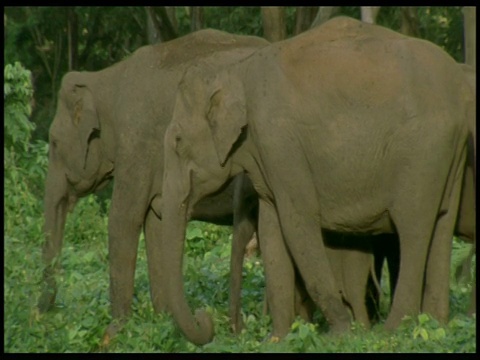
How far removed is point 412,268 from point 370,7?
7484 millimetres

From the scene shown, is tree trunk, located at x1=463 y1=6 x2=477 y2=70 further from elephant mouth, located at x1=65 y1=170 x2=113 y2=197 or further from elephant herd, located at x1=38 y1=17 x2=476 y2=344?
elephant herd, located at x1=38 y1=17 x2=476 y2=344

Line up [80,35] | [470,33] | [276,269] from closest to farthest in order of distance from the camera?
[276,269] < [470,33] < [80,35]

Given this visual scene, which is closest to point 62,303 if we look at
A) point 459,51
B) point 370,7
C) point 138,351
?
point 138,351

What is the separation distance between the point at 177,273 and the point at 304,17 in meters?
8.83

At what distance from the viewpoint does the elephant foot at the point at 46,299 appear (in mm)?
10281

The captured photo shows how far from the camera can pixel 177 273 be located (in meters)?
9.66

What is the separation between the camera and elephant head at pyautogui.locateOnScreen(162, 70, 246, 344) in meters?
9.62

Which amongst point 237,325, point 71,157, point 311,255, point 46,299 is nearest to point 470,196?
point 311,255

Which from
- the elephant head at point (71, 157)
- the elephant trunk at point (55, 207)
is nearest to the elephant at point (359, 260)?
the elephant head at point (71, 157)

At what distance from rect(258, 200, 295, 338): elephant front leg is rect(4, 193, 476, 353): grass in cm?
19

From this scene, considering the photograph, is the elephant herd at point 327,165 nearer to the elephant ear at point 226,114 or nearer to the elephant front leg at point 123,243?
the elephant ear at point 226,114

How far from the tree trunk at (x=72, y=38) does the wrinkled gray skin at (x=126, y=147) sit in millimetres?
12240

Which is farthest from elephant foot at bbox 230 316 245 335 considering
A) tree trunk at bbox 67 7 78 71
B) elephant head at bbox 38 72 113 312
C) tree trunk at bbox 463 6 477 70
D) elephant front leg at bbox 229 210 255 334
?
tree trunk at bbox 67 7 78 71

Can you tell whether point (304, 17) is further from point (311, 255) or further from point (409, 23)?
point (311, 255)
